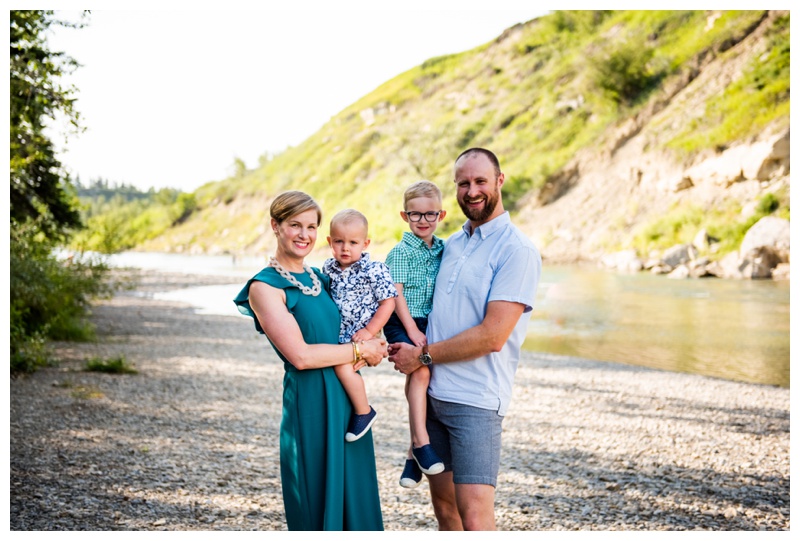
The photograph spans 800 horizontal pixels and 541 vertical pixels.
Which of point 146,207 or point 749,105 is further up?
point 146,207

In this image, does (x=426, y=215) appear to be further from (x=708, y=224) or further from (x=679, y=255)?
(x=708, y=224)

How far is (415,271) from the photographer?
3.59 m

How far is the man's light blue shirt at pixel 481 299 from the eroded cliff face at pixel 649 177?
1423 inches

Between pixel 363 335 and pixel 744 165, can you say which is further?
pixel 744 165

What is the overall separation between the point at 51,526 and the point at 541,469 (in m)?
4.54

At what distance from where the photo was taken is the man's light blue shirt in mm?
3295

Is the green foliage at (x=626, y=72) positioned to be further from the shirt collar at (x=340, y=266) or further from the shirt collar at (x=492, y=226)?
the shirt collar at (x=340, y=266)

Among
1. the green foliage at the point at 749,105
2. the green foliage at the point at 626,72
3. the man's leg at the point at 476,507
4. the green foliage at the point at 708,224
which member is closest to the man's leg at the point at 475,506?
the man's leg at the point at 476,507

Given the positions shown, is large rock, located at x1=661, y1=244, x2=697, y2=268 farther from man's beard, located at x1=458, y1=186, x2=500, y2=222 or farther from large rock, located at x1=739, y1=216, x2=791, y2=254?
man's beard, located at x1=458, y1=186, x2=500, y2=222

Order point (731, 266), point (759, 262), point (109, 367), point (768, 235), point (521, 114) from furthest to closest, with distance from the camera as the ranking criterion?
1. point (521, 114)
2. point (731, 266)
3. point (768, 235)
4. point (759, 262)
5. point (109, 367)

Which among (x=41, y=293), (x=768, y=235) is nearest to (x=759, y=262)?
(x=768, y=235)

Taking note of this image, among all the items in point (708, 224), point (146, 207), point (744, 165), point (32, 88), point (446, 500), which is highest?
point (146, 207)

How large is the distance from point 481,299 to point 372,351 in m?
0.58

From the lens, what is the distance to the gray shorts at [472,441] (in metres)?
3.35
